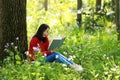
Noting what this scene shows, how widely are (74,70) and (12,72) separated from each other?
3.51 ft

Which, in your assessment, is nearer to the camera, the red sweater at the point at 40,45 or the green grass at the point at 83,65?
the green grass at the point at 83,65

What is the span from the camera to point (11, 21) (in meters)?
7.40

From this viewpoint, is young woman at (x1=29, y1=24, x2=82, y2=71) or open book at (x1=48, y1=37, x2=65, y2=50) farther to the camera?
open book at (x1=48, y1=37, x2=65, y2=50)

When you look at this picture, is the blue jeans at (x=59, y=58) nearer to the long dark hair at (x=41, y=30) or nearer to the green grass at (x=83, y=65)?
the green grass at (x=83, y=65)

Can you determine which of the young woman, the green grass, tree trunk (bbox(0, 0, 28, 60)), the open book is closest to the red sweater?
the young woman

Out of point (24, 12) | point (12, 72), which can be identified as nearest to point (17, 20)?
point (24, 12)

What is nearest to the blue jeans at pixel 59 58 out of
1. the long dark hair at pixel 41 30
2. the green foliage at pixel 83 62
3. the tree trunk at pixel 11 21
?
the green foliage at pixel 83 62

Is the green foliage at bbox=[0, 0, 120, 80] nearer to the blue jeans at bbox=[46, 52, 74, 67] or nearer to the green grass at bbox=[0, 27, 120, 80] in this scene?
the green grass at bbox=[0, 27, 120, 80]

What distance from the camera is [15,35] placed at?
7465 mm

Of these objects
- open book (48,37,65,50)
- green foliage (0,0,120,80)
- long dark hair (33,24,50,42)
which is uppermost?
long dark hair (33,24,50,42)

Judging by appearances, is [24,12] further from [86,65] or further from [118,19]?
[118,19]

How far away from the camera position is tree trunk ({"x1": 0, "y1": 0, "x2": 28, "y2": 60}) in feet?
24.0

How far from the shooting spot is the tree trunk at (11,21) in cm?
733

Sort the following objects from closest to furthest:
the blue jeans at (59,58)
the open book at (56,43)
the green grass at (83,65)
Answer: the green grass at (83,65) → the blue jeans at (59,58) → the open book at (56,43)
